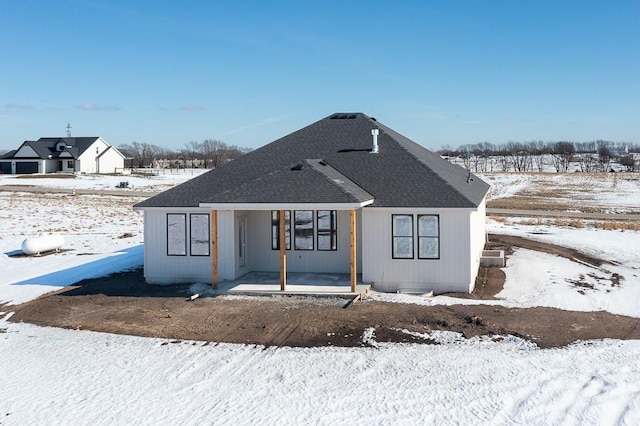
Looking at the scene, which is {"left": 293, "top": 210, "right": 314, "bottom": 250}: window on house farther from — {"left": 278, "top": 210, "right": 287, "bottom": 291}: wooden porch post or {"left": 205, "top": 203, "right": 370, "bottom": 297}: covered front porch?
{"left": 278, "top": 210, "right": 287, "bottom": 291}: wooden porch post

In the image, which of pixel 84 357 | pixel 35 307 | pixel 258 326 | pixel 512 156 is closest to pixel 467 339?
pixel 258 326

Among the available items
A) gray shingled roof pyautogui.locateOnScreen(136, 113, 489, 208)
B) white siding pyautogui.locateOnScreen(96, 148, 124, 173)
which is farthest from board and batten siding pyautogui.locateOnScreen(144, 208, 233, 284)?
white siding pyautogui.locateOnScreen(96, 148, 124, 173)

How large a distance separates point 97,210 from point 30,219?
5557 millimetres

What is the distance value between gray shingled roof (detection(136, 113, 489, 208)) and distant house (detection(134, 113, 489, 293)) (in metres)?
0.04

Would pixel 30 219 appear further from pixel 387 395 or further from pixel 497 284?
pixel 387 395

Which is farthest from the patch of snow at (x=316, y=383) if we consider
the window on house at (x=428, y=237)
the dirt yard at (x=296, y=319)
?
the window on house at (x=428, y=237)

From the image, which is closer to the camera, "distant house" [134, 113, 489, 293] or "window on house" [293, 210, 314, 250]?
"distant house" [134, 113, 489, 293]

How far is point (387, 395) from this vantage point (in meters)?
9.59

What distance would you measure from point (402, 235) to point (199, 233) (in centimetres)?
605

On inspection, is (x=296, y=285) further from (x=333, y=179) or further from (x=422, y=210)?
(x=422, y=210)

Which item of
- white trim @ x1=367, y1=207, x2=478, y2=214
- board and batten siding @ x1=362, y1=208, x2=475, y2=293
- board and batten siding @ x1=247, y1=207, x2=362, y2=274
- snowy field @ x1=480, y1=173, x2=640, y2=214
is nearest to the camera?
white trim @ x1=367, y1=207, x2=478, y2=214

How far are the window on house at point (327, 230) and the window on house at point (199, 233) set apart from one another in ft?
11.1

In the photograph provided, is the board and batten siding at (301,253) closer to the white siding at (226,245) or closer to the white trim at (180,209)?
the white siding at (226,245)

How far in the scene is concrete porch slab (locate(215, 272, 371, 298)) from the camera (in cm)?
1597
